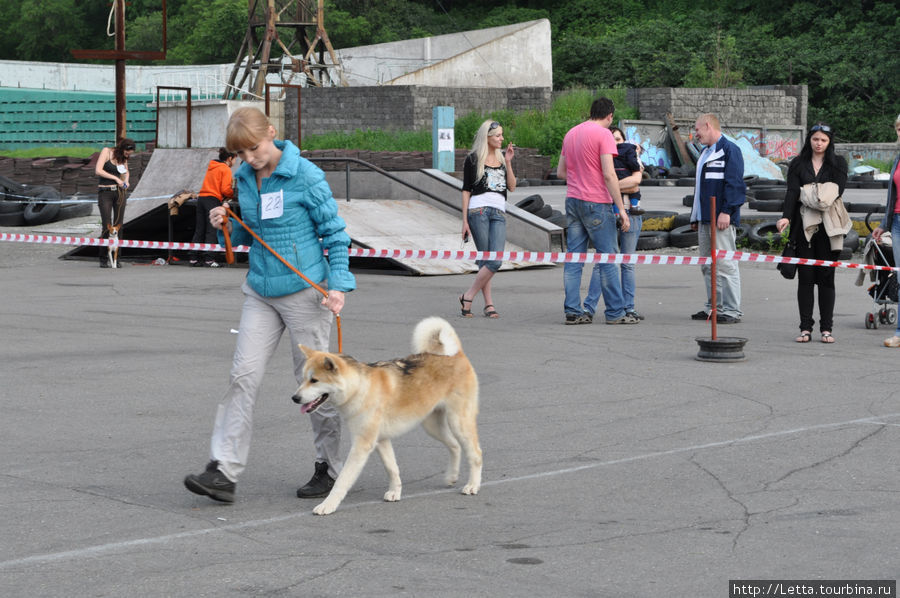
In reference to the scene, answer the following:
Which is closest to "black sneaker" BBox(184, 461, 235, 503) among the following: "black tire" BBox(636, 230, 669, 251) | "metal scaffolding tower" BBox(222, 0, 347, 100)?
"black tire" BBox(636, 230, 669, 251)

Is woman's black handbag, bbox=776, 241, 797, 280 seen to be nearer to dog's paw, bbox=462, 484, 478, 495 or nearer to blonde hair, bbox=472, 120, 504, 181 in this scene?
blonde hair, bbox=472, 120, 504, 181

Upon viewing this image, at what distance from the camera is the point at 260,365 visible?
5.89 meters

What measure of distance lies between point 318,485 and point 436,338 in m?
0.97

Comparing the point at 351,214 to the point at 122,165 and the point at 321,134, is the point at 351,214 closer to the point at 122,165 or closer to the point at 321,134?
the point at 122,165

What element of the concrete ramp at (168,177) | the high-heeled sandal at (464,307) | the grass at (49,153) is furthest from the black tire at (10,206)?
the grass at (49,153)

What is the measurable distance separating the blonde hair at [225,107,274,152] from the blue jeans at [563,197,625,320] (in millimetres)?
6370

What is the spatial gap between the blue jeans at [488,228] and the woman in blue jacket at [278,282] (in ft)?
22.2

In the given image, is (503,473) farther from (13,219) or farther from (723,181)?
(13,219)

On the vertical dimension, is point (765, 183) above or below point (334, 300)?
above

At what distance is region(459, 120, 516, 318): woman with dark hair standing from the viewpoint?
12.7 metres

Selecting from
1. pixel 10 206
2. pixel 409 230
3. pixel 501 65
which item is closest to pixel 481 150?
pixel 409 230

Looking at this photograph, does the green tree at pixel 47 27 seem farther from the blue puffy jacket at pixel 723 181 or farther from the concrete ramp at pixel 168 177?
the blue puffy jacket at pixel 723 181

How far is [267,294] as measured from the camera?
589cm

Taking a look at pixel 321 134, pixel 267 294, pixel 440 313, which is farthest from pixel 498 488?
pixel 321 134
